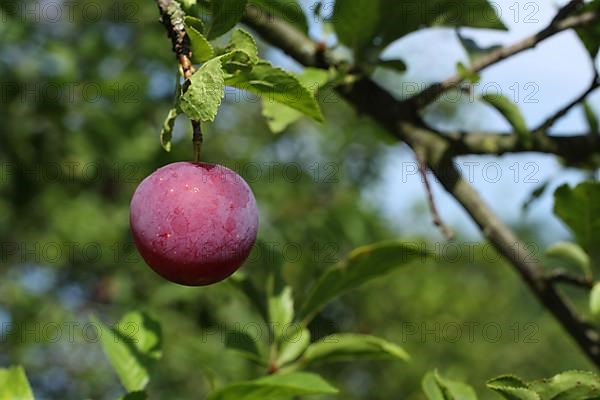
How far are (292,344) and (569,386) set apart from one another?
41 cm

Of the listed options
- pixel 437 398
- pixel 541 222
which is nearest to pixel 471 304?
pixel 437 398

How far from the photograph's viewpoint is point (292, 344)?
98 cm

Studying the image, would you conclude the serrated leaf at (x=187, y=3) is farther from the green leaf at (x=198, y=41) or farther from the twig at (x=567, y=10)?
the twig at (x=567, y=10)

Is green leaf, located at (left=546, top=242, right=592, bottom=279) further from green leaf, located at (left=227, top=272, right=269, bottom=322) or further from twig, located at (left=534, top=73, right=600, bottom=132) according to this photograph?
green leaf, located at (left=227, top=272, right=269, bottom=322)

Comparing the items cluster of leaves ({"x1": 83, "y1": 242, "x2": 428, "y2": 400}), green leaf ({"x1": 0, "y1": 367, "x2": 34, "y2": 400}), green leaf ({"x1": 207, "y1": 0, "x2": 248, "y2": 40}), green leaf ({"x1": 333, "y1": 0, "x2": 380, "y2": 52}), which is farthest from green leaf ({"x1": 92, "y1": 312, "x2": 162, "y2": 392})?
green leaf ({"x1": 333, "y1": 0, "x2": 380, "y2": 52})

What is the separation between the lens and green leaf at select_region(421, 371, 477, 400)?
2.37 feet

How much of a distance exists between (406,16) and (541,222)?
47.5ft

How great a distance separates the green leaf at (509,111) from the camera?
105cm

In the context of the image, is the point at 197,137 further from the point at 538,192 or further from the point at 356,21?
the point at 538,192

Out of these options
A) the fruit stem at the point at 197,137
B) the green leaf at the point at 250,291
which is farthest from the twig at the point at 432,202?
the fruit stem at the point at 197,137

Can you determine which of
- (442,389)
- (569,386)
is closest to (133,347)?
(442,389)

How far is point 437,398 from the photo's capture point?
72 cm

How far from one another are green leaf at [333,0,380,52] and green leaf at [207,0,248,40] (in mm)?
344

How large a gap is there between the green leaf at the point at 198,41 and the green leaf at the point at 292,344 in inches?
16.5
